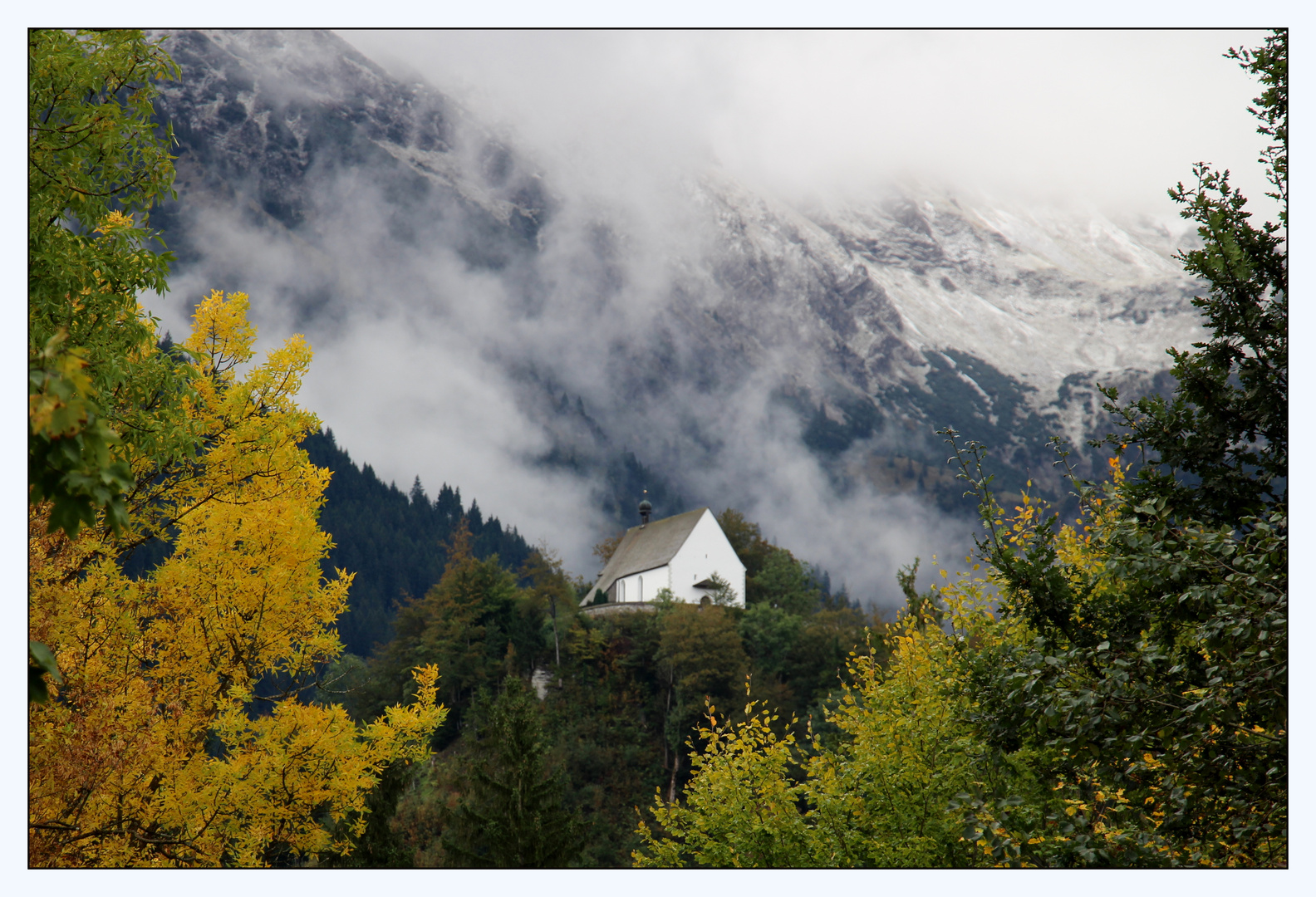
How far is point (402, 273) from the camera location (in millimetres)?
78688

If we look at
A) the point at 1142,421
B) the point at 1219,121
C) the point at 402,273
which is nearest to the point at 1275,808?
the point at 1142,421

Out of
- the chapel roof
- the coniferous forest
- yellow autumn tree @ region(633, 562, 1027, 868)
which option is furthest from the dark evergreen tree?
the chapel roof

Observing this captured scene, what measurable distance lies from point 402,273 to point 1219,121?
7332 cm

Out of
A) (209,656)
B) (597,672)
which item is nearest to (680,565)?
(597,672)

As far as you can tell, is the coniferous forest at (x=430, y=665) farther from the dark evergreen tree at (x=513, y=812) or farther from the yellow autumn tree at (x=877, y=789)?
the dark evergreen tree at (x=513, y=812)

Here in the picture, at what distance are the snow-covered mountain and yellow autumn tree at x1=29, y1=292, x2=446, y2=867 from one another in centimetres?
4309

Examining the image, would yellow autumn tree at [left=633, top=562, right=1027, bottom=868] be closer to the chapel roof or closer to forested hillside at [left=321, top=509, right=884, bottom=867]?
forested hillside at [left=321, top=509, right=884, bottom=867]

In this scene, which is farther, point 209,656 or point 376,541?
point 376,541

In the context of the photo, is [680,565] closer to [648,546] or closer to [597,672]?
[648,546]

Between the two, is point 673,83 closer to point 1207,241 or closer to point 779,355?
point 1207,241

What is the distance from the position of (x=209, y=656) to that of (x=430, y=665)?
2546 millimetres

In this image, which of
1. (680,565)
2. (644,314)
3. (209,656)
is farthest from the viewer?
(644,314)

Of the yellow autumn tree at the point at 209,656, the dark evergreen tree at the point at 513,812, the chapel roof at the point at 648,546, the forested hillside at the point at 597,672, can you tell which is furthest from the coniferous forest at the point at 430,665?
the chapel roof at the point at 648,546

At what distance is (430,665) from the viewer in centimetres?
1091
